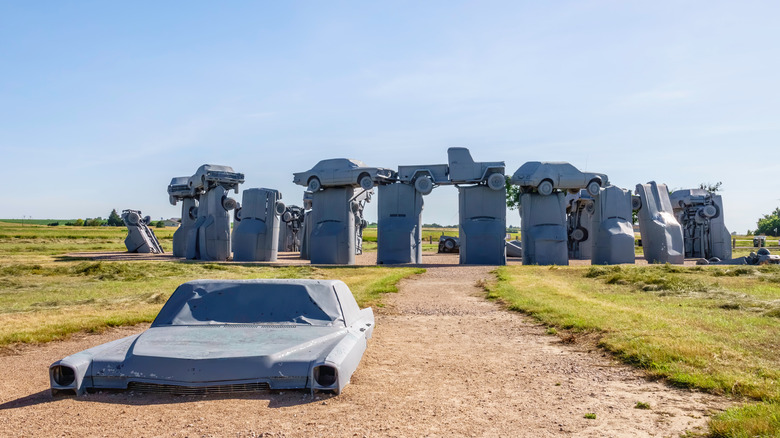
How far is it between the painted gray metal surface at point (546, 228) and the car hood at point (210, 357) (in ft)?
80.1

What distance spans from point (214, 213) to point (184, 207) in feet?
14.8

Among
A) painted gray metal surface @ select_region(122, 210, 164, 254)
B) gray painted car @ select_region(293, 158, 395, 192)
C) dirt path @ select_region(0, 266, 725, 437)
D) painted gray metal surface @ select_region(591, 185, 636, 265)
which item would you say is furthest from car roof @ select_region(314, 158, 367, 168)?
dirt path @ select_region(0, 266, 725, 437)

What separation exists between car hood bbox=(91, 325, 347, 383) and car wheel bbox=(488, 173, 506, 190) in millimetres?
23832

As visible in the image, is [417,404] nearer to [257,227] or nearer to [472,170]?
[472,170]

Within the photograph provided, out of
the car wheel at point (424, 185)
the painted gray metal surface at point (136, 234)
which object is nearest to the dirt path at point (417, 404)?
the car wheel at point (424, 185)

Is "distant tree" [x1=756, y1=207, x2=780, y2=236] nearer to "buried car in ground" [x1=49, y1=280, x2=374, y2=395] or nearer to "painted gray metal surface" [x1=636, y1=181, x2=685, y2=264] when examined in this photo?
"painted gray metal surface" [x1=636, y1=181, x2=685, y2=264]

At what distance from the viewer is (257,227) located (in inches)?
1375

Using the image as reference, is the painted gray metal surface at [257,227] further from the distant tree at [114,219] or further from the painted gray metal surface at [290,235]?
the distant tree at [114,219]

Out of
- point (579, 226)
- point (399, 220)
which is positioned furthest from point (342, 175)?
point (579, 226)

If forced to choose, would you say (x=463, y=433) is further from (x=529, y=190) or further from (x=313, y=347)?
(x=529, y=190)

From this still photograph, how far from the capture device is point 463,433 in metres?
5.31

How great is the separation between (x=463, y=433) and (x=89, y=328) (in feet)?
27.7

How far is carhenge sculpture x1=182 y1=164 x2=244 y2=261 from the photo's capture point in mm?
34469

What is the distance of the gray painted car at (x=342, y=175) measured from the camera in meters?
30.9
